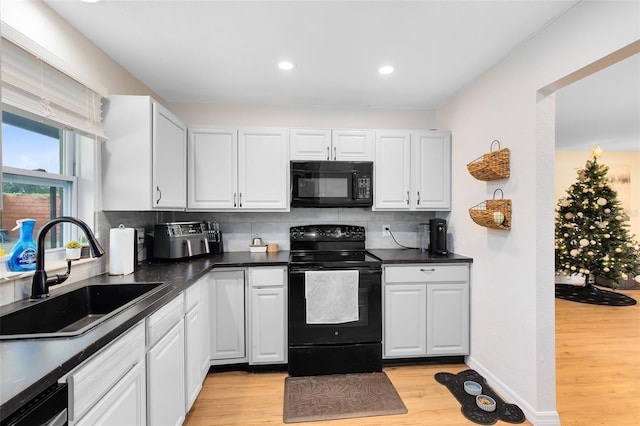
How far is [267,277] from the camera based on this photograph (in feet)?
7.84

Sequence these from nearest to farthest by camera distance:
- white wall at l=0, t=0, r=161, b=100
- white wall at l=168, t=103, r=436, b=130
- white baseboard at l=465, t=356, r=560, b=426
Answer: white wall at l=0, t=0, r=161, b=100 → white baseboard at l=465, t=356, r=560, b=426 → white wall at l=168, t=103, r=436, b=130

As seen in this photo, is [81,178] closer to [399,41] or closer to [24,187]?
[24,187]

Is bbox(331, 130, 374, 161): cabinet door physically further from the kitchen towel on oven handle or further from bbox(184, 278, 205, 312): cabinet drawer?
bbox(184, 278, 205, 312): cabinet drawer

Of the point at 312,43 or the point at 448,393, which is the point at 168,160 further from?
the point at 448,393

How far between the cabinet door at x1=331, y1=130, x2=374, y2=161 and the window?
197 centimetres

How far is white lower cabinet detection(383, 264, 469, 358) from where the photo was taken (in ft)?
8.08

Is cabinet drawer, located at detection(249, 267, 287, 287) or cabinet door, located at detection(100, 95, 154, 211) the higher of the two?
cabinet door, located at detection(100, 95, 154, 211)

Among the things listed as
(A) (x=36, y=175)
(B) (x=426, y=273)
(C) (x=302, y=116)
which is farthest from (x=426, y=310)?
(A) (x=36, y=175)

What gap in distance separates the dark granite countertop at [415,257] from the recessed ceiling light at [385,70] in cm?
153

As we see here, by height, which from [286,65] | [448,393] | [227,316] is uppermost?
[286,65]

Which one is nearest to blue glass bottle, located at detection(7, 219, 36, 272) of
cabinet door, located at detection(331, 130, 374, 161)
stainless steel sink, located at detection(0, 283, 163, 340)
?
stainless steel sink, located at detection(0, 283, 163, 340)

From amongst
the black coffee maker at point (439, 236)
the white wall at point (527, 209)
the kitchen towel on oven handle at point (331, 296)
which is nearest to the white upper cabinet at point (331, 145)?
the black coffee maker at point (439, 236)

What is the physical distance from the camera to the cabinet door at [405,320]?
8.07ft

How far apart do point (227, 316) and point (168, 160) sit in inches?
52.4
